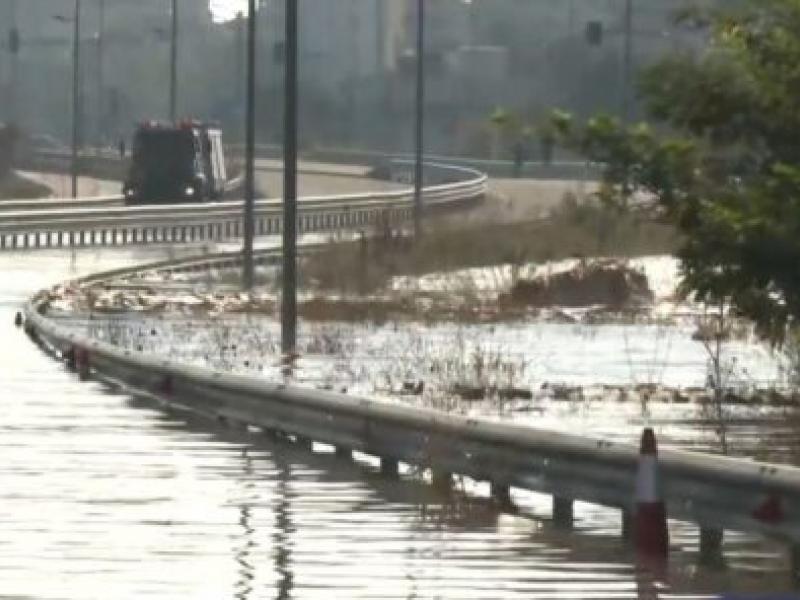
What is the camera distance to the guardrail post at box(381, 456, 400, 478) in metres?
22.8

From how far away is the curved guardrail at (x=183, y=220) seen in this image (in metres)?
82.3

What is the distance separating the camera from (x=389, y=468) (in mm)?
22938

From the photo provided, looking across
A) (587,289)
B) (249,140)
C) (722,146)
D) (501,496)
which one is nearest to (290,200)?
(722,146)

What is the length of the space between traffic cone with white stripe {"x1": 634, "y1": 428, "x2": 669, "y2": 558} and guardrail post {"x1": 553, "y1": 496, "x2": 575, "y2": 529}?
168 centimetres

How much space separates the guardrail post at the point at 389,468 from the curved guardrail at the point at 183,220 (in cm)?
5291

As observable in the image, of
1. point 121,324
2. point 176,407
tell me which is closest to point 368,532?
point 176,407

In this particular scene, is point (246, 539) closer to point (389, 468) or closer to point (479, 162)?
point (389, 468)

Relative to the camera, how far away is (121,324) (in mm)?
45281

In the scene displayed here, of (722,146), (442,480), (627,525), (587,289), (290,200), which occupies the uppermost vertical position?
(722,146)

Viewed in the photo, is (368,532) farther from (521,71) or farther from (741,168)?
(521,71)

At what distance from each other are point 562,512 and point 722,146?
302cm

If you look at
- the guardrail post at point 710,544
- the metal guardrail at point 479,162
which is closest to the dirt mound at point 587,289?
→ the guardrail post at point 710,544

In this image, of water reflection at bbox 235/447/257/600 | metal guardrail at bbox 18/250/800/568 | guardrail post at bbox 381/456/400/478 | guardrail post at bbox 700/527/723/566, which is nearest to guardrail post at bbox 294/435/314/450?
metal guardrail at bbox 18/250/800/568

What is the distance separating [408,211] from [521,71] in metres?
92.8
